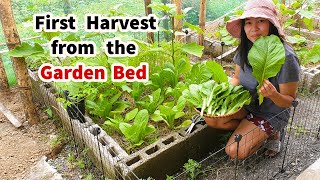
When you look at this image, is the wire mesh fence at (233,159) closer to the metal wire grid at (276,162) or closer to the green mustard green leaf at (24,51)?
the metal wire grid at (276,162)

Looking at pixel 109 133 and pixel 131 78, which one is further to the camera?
pixel 131 78

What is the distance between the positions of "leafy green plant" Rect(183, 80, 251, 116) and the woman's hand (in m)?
0.34

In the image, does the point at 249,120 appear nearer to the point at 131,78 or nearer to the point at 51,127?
the point at 131,78

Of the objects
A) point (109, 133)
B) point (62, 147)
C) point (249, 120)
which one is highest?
point (249, 120)

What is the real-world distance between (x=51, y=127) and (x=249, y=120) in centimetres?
223

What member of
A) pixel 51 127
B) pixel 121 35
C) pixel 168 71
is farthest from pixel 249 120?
pixel 51 127

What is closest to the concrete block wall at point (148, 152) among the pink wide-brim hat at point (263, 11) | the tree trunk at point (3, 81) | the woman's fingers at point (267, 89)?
the woman's fingers at point (267, 89)

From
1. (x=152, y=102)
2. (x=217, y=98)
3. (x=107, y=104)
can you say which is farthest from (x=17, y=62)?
(x=217, y=98)

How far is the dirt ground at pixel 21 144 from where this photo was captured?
3.23m

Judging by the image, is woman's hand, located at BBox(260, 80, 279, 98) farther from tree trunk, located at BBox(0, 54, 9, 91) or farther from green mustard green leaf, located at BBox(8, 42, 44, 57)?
tree trunk, located at BBox(0, 54, 9, 91)

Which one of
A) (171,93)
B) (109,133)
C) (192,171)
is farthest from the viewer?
(171,93)

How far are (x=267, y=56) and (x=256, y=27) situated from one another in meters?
0.32

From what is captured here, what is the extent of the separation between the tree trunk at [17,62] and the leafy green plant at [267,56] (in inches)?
88.5

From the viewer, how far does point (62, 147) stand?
3.48 meters
